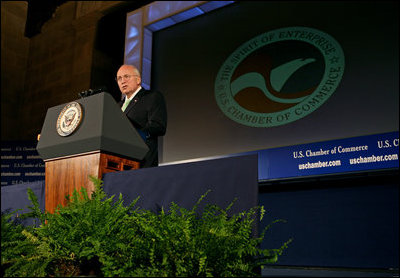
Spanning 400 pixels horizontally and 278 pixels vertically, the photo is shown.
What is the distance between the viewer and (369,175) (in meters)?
3.87

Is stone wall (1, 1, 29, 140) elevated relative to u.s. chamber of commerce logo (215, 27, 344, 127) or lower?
elevated

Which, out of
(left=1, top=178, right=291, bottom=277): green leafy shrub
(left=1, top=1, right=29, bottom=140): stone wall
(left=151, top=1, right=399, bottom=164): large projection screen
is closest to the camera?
(left=1, top=178, right=291, bottom=277): green leafy shrub

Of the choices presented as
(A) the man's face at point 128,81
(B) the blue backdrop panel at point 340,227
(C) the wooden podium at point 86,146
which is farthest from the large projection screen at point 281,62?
(C) the wooden podium at point 86,146

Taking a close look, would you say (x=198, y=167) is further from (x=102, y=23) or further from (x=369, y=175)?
(x=102, y=23)

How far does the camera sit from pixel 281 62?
4.62 m

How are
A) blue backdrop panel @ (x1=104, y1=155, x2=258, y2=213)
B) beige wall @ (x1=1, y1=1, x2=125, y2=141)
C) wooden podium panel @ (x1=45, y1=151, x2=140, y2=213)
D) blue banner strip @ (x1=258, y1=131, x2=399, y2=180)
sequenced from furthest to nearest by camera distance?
beige wall @ (x1=1, y1=1, x2=125, y2=141), blue banner strip @ (x1=258, y1=131, x2=399, y2=180), wooden podium panel @ (x1=45, y1=151, x2=140, y2=213), blue backdrop panel @ (x1=104, y1=155, x2=258, y2=213)

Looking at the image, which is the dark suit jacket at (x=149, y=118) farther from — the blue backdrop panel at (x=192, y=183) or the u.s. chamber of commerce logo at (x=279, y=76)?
the u.s. chamber of commerce logo at (x=279, y=76)

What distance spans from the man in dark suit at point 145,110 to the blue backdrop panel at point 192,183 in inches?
13.4

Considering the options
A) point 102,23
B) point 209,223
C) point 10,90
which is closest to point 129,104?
point 209,223

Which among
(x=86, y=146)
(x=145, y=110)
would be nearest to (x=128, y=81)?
(x=145, y=110)

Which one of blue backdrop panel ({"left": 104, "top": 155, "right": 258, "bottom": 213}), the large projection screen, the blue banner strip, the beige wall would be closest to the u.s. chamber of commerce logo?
the large projection screen

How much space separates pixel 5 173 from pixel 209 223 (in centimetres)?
623

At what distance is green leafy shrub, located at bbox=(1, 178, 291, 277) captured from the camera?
103cm

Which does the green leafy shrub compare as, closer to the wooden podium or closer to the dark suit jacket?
the wooden podium
